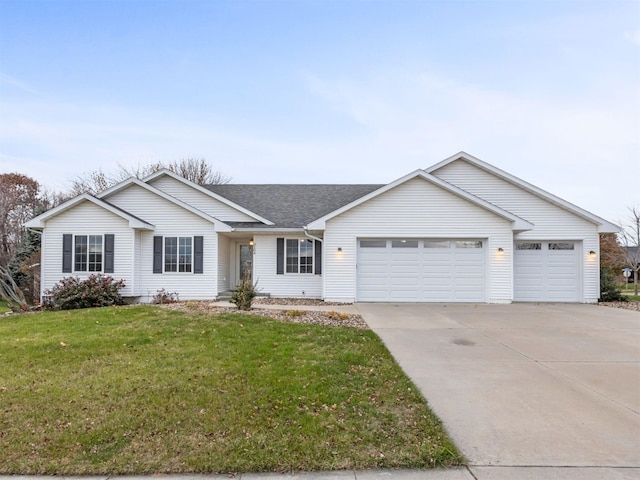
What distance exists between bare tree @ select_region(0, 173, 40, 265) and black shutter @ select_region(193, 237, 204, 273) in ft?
60.3

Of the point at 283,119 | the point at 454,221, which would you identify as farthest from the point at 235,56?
the point at 454,221

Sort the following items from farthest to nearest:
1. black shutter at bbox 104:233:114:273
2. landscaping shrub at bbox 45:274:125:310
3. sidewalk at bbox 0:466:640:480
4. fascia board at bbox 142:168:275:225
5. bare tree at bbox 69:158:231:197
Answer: bare tree at bbox 69:158:231:197
fascia board at bbox 142:168:275:225
black shutter at bbox 104:233:114:273
landscaping shrub at bbox 45:274:125:310
sidewalk at bbox 0:466:640:480

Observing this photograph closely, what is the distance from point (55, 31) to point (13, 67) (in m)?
2.84

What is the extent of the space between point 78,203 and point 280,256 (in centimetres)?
777

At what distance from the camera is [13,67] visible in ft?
47.8

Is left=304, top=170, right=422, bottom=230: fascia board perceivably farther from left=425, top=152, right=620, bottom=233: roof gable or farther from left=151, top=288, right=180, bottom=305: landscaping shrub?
left=151, top=288, right=180, bottom=305: landscaping shrub

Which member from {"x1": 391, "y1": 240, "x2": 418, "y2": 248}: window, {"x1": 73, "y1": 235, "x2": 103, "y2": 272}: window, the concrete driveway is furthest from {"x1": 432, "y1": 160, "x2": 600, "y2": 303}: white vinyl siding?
{"x1": 73, "y1": 235, "x2": 103, "y2": 272}: window

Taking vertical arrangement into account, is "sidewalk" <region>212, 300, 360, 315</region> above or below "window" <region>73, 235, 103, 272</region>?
below

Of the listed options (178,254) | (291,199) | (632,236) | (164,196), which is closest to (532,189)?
(291,199)

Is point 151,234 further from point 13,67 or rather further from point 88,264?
point 13,67

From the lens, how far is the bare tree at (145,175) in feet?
95.7

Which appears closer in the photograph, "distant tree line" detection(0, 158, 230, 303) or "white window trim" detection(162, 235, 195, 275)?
"white window trim" detection(162, 235, 195, 275)

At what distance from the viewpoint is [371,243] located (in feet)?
43.5

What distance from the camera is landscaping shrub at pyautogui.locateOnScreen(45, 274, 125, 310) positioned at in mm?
11773
